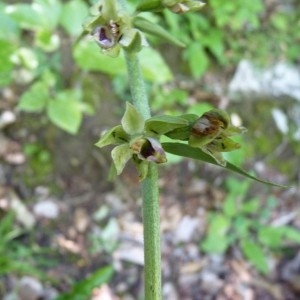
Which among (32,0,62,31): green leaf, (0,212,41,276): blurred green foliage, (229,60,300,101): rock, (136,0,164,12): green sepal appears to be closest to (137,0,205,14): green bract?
(136,0,164,12): green sepal

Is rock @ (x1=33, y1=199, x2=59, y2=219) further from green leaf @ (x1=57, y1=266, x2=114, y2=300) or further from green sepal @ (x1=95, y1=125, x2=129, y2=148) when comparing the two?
green sepal @ (x1=95, y1=125, x2=129, y2=148)

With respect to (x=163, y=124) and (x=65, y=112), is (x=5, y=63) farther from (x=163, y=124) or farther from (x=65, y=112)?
(x=163, y=124)

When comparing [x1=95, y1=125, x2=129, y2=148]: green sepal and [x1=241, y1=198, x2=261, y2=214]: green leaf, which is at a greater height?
[x1=95, y1=125, x2=129, y2=148]: green sepal

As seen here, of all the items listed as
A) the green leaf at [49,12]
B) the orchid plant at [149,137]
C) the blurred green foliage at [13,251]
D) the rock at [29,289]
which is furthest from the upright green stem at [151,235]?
the rock at [29,289]

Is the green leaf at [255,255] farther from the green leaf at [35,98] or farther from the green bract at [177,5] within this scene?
the green bract at [177,5]

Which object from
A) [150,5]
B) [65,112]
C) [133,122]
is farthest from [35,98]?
[133,122]

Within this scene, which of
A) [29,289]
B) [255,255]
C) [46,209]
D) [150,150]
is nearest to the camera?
[150,150]

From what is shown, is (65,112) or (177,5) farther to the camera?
(65,112)
